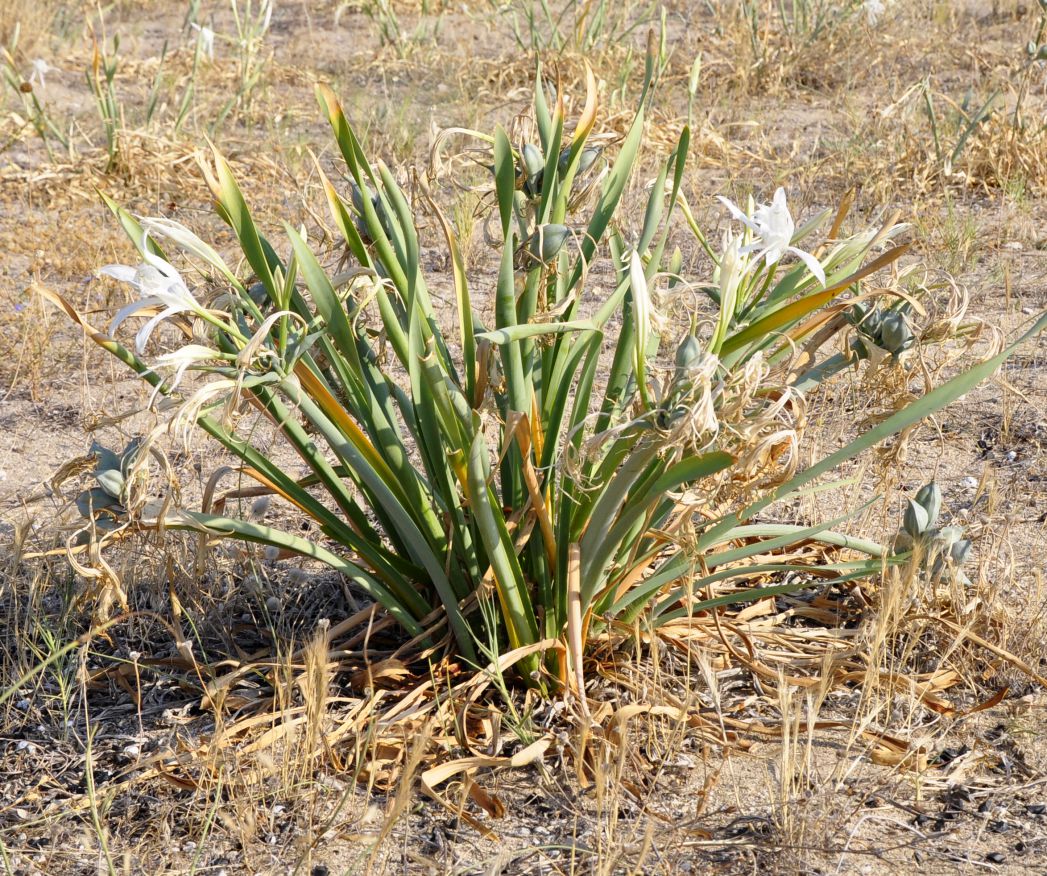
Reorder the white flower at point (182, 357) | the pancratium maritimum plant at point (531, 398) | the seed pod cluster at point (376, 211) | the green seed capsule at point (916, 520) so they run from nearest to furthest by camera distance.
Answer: the white flower at point (182, 357) → the pancratium maritimum plant at point (531, 398) → the seed pod cluster at point (376, 211) → the green seed capsule at point (916, 520)

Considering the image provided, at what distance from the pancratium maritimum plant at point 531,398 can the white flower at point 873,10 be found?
379 cm

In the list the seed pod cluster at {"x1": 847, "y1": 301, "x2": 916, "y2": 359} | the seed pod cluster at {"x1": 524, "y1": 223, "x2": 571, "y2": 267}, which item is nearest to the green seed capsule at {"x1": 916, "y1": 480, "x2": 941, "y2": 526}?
the seed pod cluster at {"x1": 847, "y1": 301, "x2": 916, "y2": 359}

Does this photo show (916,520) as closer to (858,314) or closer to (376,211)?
(858,314)

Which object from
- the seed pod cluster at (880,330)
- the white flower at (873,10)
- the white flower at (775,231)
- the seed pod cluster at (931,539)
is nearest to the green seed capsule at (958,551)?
the seed pod cluster at (931,539)

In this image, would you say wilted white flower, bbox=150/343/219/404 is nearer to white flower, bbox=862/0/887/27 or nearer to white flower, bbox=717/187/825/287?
white flower, bbox=717/187/825/287

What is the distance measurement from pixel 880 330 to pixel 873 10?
414cm

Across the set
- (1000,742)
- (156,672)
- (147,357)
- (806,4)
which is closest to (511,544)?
(156,672)

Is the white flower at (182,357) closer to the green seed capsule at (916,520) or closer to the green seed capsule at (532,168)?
the green seed capsule at (532,168)

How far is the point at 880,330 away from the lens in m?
1.62

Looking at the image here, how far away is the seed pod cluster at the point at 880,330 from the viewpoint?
1.60m

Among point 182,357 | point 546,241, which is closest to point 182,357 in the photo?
point 182,357

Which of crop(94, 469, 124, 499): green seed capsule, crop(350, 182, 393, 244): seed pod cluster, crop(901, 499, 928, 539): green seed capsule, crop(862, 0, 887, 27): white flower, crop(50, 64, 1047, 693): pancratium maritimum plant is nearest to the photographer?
crop(50, 64, 1047, 693): pancratium maritimum plant

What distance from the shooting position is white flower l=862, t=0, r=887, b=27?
515 cm

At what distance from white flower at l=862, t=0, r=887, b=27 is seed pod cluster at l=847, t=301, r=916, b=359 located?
13.2 ft
